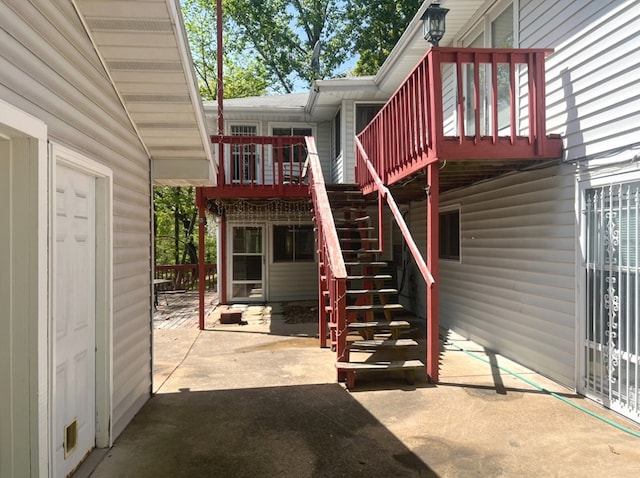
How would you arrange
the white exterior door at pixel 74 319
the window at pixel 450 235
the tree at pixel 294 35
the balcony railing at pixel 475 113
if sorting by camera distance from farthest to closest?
the tree at pixel 294 35 < the window at pixel 450 235 < the balcony railing at pixel 475 113 < the white exterior door at pixel 74 319

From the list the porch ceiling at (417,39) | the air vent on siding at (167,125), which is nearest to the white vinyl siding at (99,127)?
the air vent on siding at (167,125)

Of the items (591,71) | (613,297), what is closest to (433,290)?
(613,297)

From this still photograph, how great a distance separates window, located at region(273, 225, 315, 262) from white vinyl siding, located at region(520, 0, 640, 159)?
7203 mm

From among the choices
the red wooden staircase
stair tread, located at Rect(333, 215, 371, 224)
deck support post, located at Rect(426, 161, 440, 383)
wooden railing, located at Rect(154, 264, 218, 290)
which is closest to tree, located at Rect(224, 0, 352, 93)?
wooden railing, located at Rect(154, 264, 218, 290)

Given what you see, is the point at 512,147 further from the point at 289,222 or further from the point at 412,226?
the point at 289,222

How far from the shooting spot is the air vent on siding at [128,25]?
279cm

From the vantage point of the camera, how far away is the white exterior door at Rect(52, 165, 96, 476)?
2.67 metres

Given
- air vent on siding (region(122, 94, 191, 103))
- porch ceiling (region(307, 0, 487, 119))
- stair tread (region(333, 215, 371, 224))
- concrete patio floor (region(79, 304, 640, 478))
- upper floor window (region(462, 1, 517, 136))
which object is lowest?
concrete patio floor (region(79, 304, 640, 478))

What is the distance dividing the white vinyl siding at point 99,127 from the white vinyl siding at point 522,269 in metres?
4.11

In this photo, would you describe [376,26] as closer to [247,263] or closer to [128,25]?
[247,263]

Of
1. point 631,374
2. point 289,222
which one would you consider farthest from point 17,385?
point 289,222

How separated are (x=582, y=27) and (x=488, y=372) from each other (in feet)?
12.1

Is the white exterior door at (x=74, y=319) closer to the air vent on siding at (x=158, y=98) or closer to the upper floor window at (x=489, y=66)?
the air vent on siding at (x=158, y=98)

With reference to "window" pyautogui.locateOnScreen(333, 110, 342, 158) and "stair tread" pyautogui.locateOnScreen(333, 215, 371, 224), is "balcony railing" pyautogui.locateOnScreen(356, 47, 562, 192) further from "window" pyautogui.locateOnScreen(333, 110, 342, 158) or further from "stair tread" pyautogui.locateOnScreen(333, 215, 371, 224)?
"window" pyautogui.locateOnScreen(333, 110, 342, 158)
